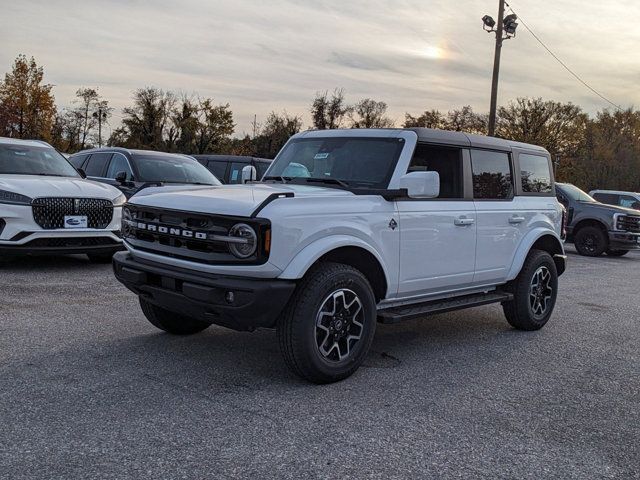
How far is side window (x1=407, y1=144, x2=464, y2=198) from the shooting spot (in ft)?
17.3

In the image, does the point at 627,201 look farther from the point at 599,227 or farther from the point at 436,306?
the point at 436,306

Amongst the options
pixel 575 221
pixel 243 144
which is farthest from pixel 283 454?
pixel 243 144

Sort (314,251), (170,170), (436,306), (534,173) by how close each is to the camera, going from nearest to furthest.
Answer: (314,251), (436,306), (534,173), (170,170)

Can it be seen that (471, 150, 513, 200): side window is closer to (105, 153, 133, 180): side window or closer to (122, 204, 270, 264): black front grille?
(122, 204, 270, 264): black front grille

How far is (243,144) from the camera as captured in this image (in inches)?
2253

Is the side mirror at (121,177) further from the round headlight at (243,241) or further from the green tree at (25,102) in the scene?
the green tree at (25,102)

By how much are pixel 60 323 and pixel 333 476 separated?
3.58 metres

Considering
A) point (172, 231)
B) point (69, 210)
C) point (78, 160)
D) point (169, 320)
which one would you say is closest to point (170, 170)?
point (78, 160)

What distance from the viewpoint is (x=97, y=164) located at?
467 inches

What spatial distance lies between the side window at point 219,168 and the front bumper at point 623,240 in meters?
9.84

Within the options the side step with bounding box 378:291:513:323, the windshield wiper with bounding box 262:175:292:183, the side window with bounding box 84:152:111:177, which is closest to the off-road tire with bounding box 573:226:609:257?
the side step with bounding box 378:291:513:323

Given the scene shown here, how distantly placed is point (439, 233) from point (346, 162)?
0.96 metres

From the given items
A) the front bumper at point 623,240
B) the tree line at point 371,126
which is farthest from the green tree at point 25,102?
the front bumper at point 623,240

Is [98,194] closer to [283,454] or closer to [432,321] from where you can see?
[432,321]
